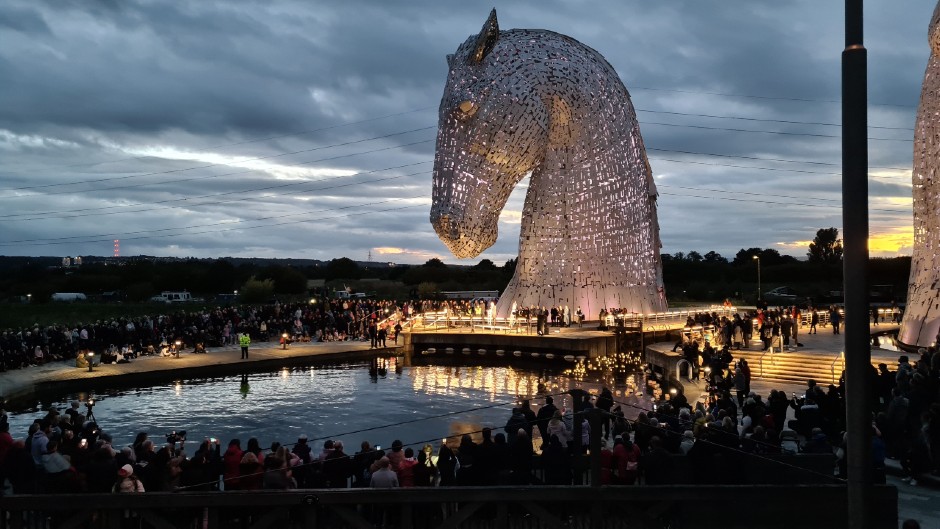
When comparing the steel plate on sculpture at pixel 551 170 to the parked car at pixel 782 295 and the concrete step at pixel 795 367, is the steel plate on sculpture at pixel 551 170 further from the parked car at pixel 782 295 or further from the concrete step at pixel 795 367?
the parked car at pixel 782 295

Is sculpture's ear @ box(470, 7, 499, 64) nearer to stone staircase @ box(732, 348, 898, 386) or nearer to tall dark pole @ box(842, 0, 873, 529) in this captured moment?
stone staircase @ box(732, 348, 898, 386)

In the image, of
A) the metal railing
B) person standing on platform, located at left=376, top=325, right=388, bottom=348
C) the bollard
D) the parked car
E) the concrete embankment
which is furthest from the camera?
the parked car

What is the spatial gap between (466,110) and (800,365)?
1149 centimetres

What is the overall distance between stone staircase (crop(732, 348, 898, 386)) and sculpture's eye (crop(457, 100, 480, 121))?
1033cm

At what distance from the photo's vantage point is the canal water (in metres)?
14.2

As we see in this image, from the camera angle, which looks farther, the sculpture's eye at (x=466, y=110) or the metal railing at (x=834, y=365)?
the sculpture's eye at (x=466, y=110)

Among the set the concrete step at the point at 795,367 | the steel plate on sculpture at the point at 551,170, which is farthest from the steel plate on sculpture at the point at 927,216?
the steel plate on sculpture at the point at 551,170

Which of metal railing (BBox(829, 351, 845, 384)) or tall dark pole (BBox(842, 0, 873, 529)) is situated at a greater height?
tall dark pole (BBox(842, 0, 873, 529))

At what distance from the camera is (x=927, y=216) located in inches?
666

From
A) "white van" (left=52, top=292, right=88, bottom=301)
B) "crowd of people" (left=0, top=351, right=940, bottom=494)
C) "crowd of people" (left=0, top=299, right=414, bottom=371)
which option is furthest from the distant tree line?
"crowd of people" (left=0, top=351, right=940, bottom=494)

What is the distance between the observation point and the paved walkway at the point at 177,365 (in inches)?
763

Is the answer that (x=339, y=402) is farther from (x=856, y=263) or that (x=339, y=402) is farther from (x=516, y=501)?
(x=856, y=263)

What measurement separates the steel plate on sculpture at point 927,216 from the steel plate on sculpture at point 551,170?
9.05 metres

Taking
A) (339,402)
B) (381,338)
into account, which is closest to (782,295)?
(381,338)
